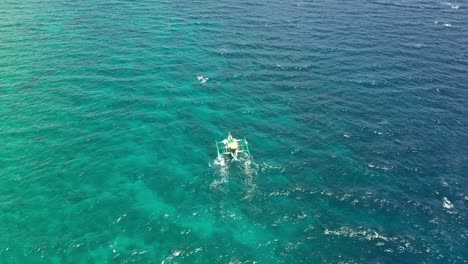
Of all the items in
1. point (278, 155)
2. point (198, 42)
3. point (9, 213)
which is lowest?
point (9, 213)

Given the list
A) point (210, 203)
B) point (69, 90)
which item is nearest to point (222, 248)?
point (210, 203)

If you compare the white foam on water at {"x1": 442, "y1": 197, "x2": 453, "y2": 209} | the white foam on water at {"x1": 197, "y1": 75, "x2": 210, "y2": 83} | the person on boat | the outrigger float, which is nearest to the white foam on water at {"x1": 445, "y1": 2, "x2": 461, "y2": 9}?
the white foam on water at {"x1": 197, "y1": 75, "x2": 210, "y2": 83}

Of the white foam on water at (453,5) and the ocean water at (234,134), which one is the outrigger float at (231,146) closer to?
the ocean water at (234,134)

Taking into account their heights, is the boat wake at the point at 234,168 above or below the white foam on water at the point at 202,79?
below

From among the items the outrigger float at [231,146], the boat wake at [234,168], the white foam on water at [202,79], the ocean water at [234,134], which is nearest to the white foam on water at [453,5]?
the ocean water at [234,134]

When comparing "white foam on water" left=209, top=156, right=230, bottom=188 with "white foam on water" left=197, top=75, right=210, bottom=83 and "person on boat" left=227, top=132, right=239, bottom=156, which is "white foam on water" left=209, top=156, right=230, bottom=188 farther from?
"white foam on water" left=197, top=75, right=210, bottom=83

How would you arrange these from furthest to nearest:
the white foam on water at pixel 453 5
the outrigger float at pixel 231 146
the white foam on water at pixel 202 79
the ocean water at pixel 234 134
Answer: the white foam on water at pixel 453 5
the white foam on water at pixel 202 79
the outrigger float at pixel 231 146
the ocean water at pixel 234 134

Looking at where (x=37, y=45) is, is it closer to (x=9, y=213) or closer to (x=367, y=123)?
(x=9, y=213)
